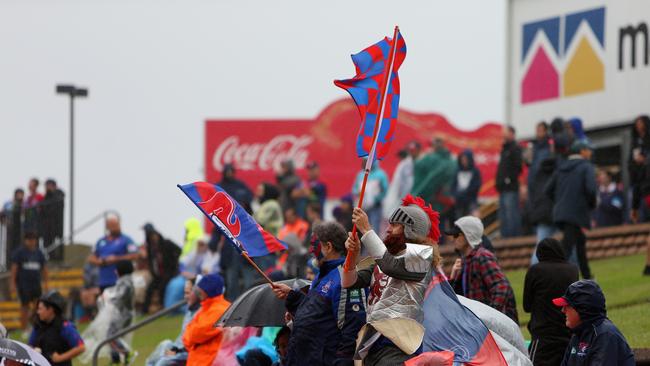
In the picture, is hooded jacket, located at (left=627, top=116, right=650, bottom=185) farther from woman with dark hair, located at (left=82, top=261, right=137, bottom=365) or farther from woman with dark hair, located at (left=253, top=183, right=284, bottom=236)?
woman with dark hair, located at (left=82, top=261, right=137, bottom=365)

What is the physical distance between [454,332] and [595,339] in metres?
0.94

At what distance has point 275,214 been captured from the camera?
2305 centimetres

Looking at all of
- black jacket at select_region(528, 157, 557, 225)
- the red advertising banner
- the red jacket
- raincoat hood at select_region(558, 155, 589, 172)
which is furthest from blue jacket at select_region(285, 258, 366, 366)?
the red advertising banner

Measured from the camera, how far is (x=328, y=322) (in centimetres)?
1161

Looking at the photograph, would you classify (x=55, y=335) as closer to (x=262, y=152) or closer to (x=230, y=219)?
(x=230, y=219)

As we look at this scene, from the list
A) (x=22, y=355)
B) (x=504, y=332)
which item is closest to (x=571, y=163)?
(x=504, y=332)

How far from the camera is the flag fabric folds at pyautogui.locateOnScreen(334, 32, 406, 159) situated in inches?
442

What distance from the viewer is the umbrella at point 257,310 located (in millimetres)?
13047

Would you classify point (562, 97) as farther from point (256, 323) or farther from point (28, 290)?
point (256, 323)

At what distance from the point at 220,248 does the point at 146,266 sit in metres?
4.46

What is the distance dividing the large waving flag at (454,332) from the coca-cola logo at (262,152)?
44.3 metres

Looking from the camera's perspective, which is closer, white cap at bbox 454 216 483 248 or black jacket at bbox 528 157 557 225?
white cap at bbox 454 216 483 248

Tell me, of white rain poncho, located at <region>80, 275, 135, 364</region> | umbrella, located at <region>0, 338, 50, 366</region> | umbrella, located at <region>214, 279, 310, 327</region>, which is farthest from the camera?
A: white rain poncho, located at <region>80, 275, 135, 364</region>

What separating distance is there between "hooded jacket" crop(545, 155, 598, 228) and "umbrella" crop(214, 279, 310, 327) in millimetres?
5926
